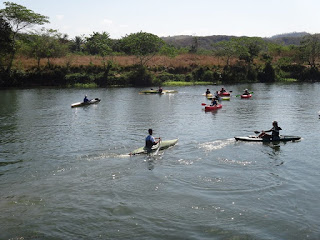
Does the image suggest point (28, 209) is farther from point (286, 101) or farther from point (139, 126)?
point (286, 101)

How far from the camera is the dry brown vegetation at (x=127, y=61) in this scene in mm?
78625

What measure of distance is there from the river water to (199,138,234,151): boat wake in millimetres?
71

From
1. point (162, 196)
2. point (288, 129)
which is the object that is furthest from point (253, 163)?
point (288, 129)

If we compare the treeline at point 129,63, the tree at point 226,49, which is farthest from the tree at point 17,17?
the tree at point 226,49

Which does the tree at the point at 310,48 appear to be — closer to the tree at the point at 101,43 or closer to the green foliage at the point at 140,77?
the green foliage at the point at 140,77

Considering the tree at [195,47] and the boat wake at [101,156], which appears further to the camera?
the tree at [195,47]

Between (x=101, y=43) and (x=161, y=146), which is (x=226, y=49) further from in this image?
(x=161, y=146)

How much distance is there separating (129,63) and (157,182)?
2681 inches

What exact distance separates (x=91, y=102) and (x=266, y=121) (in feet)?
77.6

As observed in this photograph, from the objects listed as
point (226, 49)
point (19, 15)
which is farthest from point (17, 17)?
point (226, 49)

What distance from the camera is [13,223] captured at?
1379 centimetres

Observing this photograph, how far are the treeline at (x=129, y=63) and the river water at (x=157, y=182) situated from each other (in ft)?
138

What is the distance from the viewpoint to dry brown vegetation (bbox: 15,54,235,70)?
3095 inches

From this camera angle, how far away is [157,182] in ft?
58.9
